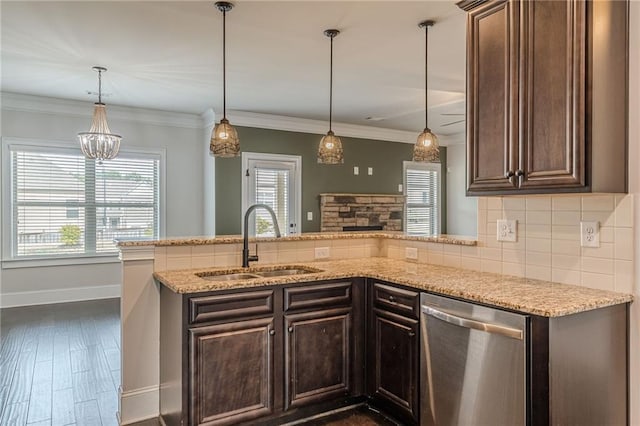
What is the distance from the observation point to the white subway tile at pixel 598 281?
2062 mm

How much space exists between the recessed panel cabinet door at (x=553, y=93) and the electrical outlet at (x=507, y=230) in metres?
0.52

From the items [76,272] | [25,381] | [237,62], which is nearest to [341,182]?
[237,62]

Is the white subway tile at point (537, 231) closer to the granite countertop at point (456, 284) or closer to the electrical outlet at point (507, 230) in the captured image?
the electrical outlet at point (507, 230)

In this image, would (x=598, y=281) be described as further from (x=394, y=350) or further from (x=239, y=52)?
(x=239, y=52)

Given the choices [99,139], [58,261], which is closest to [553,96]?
[99,139]

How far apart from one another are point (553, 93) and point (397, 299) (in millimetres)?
1303

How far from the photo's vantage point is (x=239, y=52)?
12.1 feet

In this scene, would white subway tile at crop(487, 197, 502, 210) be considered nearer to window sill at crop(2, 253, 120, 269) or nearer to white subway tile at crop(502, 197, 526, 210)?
white subway tile at crop(502, 197, 526, 210)

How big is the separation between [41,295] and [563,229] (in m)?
5.89

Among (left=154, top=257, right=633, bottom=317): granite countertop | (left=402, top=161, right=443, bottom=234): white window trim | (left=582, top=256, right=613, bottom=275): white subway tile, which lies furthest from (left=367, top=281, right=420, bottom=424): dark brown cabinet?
(left=402, top=161, right=443, bottom=234): white window trim

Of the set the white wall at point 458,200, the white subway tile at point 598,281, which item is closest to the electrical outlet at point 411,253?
the white subway tile at point 598,281

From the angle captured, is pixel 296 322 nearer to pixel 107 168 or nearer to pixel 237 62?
pixel 237 62

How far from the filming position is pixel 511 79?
2078mm

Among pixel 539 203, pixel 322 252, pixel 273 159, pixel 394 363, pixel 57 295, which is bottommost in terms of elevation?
pixel 57 295
